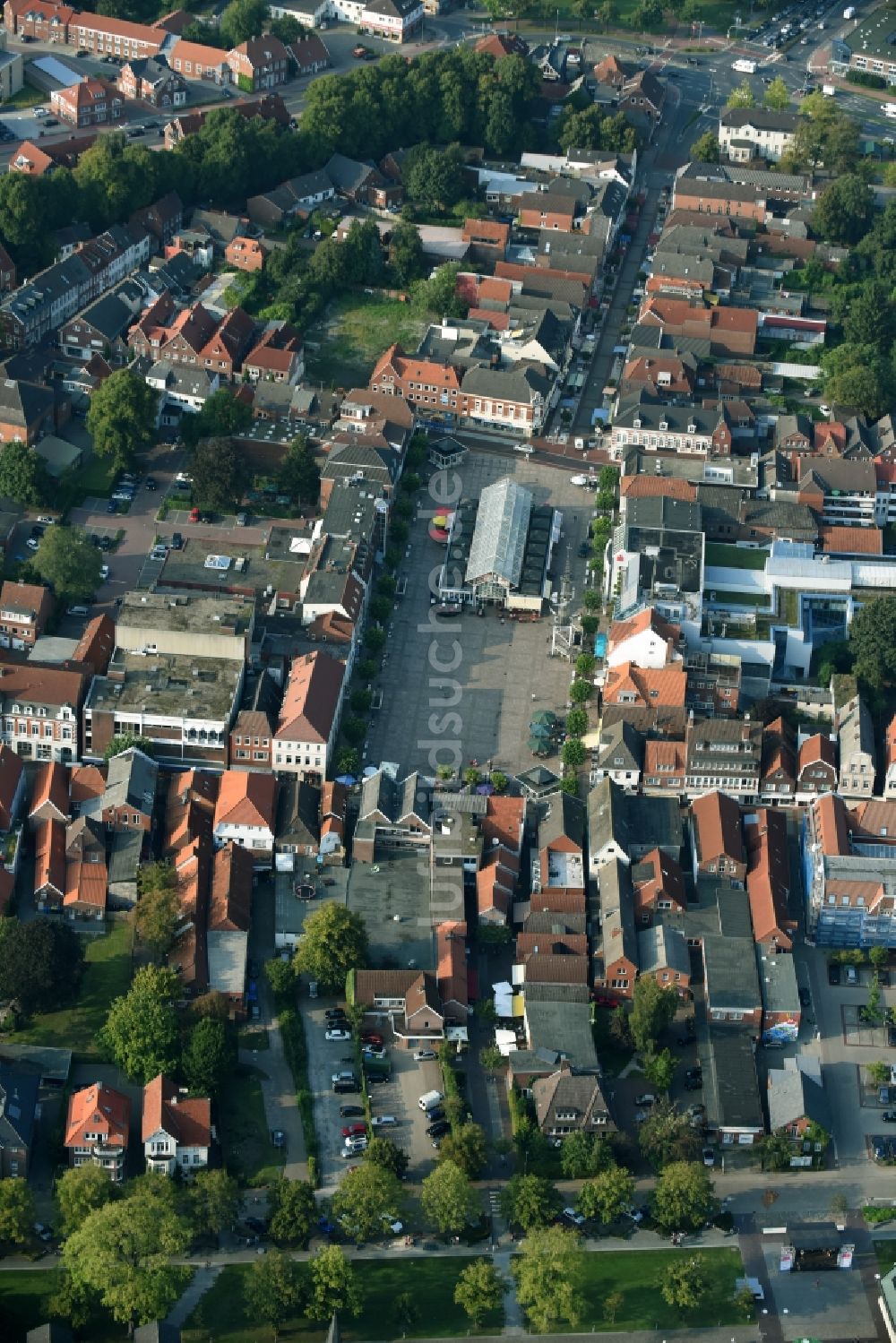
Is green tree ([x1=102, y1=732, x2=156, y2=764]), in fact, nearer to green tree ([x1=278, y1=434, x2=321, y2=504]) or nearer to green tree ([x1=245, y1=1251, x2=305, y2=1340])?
green tree ([x1=278, y1=434, x2=321, y2=504])

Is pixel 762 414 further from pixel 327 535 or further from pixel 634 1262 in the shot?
pixel 634 1262

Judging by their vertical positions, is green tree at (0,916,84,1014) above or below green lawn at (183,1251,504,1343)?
above

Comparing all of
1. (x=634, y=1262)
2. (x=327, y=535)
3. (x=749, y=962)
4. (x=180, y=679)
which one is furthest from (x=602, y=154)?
(x=634, y=1262)

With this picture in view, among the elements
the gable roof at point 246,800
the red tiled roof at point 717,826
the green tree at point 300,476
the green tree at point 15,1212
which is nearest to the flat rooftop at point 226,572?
the green tree at point 300,476

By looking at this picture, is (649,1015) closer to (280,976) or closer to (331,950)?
(331,950)

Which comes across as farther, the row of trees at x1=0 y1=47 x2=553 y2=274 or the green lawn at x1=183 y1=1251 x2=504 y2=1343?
the row of trees at x1=0 y1=47 x2=553 y2=274

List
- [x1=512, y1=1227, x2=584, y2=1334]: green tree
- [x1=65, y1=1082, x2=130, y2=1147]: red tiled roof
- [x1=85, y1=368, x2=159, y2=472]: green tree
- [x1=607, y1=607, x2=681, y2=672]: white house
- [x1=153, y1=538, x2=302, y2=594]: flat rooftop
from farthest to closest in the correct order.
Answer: [x1=85, y1=368, x2=159, y2=472]: green tree
[x1=153, y1=538, x2=302, y2=594]: flat rooftop
[x1=607, y1=607, x2=681, y2=672]: white house
[x1=65, y1=1082, x2=130, y2=1147]: red tiled roof
[x1=512, y1=1227, x2=584, y2=1334]: green tree

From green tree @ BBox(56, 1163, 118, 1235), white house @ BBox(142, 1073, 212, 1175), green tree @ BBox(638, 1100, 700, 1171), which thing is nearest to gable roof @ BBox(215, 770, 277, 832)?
white house @ BBox(142, 1073, 212, 1175)
